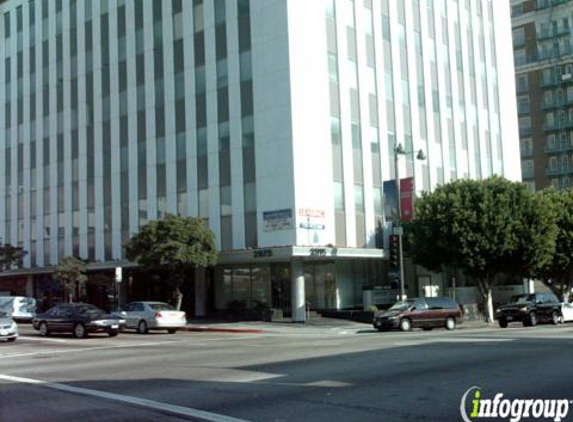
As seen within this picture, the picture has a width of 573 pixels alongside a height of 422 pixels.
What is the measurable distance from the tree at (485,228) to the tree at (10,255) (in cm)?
2997

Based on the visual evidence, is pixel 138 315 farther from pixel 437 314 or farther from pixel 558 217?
pixel 558 217

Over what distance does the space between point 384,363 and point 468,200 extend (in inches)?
920

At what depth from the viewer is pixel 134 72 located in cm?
4600

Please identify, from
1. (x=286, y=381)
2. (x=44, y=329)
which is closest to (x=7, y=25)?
(x=44, y=329)

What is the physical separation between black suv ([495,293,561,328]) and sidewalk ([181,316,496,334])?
5.00 feet

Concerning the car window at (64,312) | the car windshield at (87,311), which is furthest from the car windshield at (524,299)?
the car window at (64,312)

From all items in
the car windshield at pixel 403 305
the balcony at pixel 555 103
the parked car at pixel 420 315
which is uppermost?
the balcony at pixel 555 103

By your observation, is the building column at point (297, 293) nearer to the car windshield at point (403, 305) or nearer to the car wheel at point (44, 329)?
the car windshield at point (403, 305)

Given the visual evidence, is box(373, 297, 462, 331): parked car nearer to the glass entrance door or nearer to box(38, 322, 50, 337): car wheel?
the glass entrance door

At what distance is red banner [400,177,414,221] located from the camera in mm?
35000

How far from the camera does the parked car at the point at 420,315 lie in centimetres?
3028

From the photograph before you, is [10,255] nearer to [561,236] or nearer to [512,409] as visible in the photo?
[561,236]

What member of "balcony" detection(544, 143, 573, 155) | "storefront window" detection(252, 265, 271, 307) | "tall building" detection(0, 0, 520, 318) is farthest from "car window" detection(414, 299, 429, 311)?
"balcony" detection(544, 143, 573, 155)

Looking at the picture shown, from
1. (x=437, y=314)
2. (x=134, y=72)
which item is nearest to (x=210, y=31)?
(x=134, y=72)
